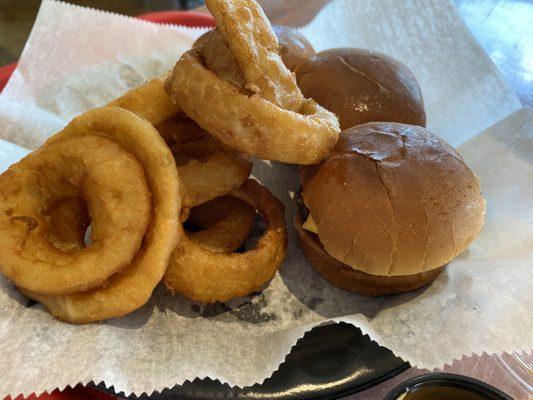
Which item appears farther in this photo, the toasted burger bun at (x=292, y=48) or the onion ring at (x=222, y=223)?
the toasted burger bun at (x=292, y=48)

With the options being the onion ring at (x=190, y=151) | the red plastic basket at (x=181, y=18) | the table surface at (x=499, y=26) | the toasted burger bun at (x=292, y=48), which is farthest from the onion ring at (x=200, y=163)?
the table surface at (x=499, y=26)

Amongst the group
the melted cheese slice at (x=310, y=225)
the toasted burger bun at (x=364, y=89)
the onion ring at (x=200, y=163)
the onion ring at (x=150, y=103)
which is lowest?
the melted cheese slice at (x=310, y=225)

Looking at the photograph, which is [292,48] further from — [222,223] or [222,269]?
[222,269]

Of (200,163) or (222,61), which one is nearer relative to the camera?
(222,61)

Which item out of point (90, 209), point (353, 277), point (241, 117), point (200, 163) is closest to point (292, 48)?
point (200, 163)

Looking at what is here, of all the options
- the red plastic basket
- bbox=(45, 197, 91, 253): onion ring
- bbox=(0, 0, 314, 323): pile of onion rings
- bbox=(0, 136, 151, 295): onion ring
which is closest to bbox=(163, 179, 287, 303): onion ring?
bbox=(0, 0, 314, 323): pile of onion rings

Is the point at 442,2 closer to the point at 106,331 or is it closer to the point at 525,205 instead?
the point at 525,205

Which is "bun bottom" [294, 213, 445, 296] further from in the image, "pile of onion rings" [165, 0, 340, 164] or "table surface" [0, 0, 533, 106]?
"table surface" [0, 0, 533, 106]

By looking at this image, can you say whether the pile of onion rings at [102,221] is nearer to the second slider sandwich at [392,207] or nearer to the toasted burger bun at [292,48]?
the second slider sandwich at [392,207]
